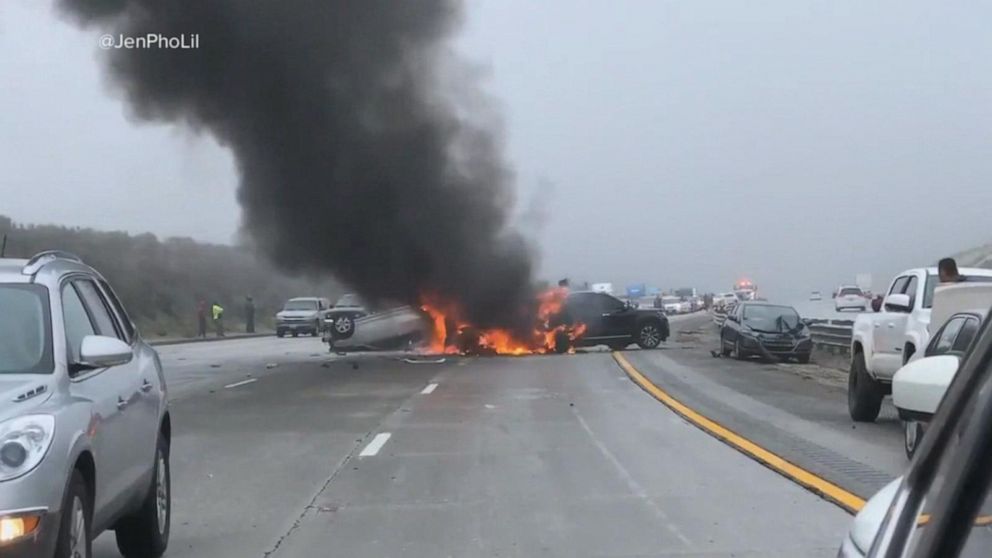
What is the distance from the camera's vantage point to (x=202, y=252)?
80.6m

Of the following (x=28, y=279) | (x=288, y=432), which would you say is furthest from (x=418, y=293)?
(x=28, y=279)

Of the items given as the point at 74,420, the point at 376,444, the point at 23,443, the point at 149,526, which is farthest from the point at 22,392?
the point at 376,444

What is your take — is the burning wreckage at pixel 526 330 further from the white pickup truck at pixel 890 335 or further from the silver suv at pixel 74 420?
the silver suv at pixel 74 420

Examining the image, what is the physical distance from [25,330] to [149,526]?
1579mm

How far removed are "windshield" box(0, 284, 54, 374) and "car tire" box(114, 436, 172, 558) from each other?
1.36 metres

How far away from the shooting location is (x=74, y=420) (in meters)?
4.71

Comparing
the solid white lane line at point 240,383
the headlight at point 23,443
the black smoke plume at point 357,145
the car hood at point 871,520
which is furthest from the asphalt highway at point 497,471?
the black smoke plume at point 357,145

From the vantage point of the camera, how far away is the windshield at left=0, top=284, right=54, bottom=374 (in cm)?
505

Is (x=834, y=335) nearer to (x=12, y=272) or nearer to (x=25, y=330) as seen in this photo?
(x=12, y=272)

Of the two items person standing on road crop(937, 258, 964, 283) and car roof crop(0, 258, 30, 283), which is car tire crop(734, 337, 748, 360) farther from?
car roof crop(0, 258, 30, 283)

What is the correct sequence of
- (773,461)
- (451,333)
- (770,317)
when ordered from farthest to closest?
(451,333)
(770,317)
(773,461)

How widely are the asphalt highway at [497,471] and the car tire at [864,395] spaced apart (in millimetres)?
258

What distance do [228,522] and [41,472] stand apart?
11.1 ft

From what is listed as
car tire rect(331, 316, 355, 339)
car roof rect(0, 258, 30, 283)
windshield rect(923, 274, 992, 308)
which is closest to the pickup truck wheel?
car tire rect(331, 316, 355, 339)
